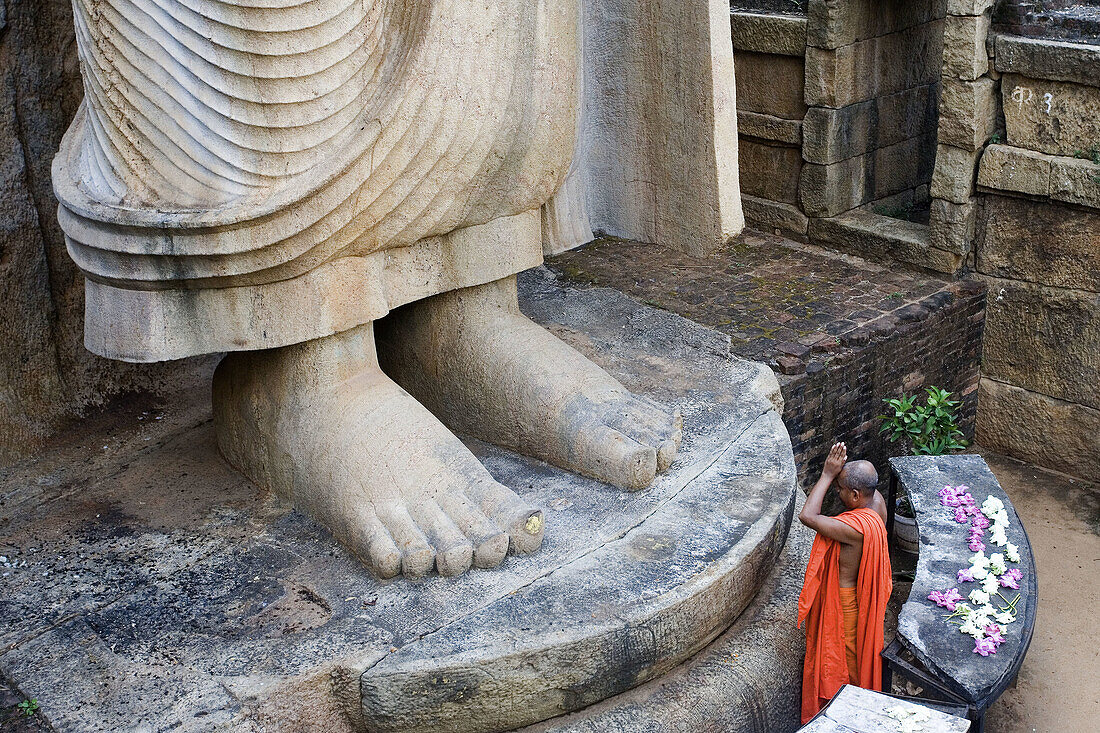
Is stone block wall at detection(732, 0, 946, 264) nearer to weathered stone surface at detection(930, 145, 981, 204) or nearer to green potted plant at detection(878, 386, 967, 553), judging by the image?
weathered stone surface at detection(930, 145, 981, 204)

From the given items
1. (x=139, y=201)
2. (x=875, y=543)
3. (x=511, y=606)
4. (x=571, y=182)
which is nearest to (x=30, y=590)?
(x=139, y=201)

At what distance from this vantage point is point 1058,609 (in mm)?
4355

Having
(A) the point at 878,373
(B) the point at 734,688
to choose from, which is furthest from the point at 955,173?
(B) the point at 734,688

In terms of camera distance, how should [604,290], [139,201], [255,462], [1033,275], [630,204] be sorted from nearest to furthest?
[139,201] → [255,462] → [630,204] → [604,290] → [1033,275]

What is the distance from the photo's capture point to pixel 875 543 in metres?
3.28

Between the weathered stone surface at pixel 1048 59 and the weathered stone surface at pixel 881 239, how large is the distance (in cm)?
77

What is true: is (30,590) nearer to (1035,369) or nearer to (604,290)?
(604,290)

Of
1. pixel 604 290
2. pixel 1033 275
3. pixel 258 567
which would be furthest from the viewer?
pixel 1033 275

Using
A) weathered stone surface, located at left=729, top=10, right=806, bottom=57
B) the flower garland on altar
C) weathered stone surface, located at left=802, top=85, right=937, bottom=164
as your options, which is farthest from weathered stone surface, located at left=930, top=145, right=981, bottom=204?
the flower garland on altar

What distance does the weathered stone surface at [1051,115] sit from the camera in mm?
4750

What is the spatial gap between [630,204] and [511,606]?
4.21ft

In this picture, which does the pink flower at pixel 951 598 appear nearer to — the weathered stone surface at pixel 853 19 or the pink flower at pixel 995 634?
the pink flower at pixel 995 634

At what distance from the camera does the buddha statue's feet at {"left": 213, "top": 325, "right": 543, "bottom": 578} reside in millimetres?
3014

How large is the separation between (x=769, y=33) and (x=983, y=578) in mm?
2977
